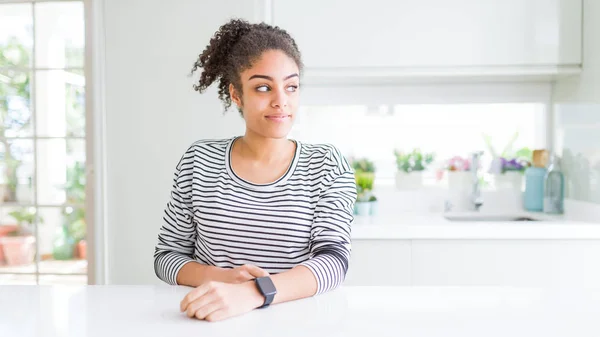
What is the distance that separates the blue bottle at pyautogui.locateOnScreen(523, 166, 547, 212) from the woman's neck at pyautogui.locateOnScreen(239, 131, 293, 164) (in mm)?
1896

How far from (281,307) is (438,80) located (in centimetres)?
216

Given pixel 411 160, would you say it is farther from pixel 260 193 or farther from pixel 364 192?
pixel 260 193

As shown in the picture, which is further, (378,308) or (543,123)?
(543,123)

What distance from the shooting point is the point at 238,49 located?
4.42ft

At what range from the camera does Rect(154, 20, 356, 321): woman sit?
4.20 feet

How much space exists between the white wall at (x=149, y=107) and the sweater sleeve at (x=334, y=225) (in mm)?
1372

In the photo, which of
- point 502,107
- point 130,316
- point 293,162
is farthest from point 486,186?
point 130,316

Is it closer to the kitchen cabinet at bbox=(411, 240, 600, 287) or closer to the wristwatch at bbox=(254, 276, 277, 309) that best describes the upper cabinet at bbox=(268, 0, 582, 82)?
the kitchen cabinet at bbox=(411, 240, 600, 287)

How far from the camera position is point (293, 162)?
135cm

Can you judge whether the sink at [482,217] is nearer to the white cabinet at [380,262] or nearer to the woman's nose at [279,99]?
the white cabinet at [380,262]

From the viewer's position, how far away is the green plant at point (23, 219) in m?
3.10

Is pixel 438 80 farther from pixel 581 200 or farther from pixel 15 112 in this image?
pixel 15 112

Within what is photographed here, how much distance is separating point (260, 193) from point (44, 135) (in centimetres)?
215

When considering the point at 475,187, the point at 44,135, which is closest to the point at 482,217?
the point at 475,187
